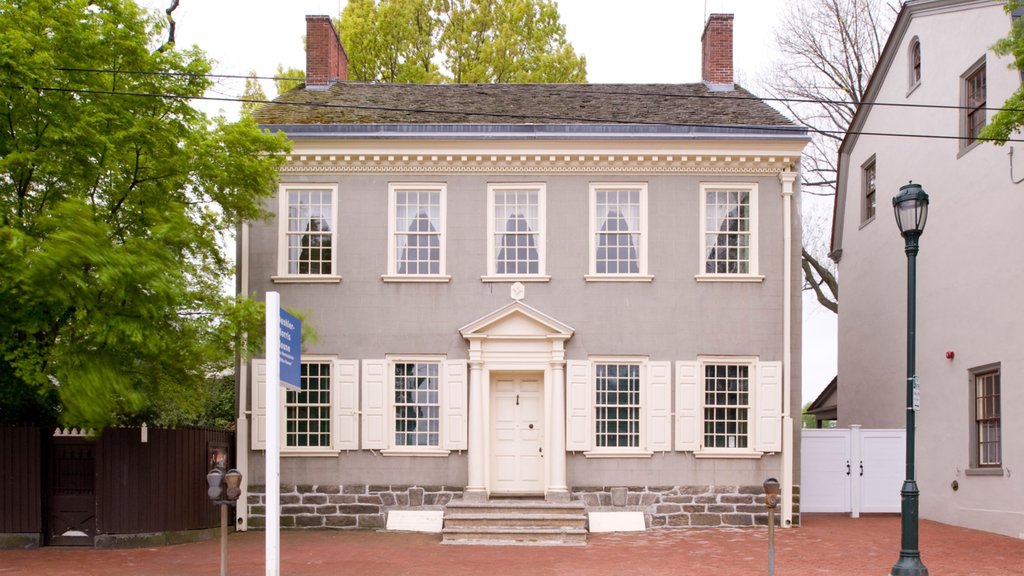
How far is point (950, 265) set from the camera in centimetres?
1778

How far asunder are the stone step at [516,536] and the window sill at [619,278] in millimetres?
4241

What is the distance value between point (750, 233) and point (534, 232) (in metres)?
3.71

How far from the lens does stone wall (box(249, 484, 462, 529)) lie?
16656 millimetres

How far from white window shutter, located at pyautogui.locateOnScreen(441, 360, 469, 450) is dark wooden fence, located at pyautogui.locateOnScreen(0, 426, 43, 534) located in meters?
6.22

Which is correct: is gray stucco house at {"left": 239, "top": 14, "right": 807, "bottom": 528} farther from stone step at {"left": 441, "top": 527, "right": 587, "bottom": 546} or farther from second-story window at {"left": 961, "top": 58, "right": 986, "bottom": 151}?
second-story window at {"left": 961, "top": 58, "right": 986, "bottom": 151}

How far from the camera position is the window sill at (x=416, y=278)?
1698cm

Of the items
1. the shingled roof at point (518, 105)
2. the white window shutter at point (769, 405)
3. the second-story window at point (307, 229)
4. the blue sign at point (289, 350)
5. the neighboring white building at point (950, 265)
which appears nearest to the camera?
the blue sign at point (289, 350)

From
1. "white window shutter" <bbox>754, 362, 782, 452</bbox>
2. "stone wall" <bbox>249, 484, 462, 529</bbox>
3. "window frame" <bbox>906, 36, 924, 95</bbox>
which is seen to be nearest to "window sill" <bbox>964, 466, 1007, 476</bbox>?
"white window shutter" <bbox>754, 362, 782, 452</bbox>

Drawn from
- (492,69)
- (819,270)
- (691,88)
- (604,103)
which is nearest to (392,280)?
(604,103)

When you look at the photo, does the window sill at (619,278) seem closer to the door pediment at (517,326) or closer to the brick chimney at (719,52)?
the door pediment at (517,326)

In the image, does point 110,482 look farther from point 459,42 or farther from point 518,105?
point 459,42

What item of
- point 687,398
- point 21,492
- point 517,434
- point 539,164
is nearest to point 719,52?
point 539,164

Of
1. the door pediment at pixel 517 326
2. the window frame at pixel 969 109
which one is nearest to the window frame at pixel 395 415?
the door pediment at pixel 517 326

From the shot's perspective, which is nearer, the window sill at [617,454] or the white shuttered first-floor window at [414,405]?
the window sill at [617,454]
